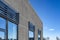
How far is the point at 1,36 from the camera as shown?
33.4 feet

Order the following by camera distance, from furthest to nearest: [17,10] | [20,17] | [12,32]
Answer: [20,17] → [17,10] → [12,32]

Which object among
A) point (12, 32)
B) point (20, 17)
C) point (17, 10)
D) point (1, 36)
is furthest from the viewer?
point (20, 17)

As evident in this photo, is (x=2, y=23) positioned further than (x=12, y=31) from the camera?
No

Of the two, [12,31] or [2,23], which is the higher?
[2,23]

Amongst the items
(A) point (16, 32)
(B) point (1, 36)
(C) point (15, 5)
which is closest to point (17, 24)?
(A) point (16, 32)

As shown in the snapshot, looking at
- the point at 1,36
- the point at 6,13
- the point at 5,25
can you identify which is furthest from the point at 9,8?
the point at 1,36

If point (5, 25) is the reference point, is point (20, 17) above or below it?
above

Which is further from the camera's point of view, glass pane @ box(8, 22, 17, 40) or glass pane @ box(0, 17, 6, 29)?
glass pane @ box(8, 22, 17, 40)

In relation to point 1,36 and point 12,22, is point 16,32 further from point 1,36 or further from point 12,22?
point 1,36

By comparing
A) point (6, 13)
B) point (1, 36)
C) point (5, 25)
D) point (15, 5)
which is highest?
point (15, 5)

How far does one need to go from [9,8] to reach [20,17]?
2.86 metres

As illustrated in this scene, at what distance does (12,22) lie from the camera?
41.1 feet

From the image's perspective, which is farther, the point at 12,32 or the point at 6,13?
the point at 12,32

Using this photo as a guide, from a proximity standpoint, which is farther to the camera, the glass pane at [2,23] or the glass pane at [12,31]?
the glass pane at [12,31]
